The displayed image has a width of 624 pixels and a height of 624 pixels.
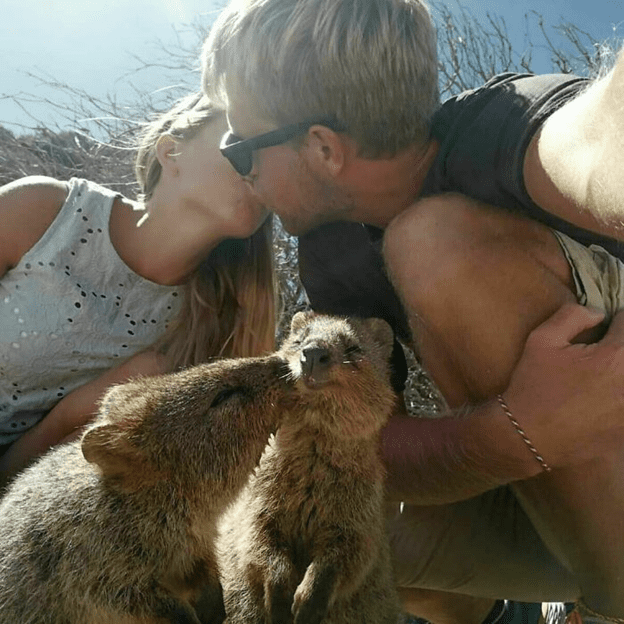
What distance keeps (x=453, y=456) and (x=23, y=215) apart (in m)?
2.53

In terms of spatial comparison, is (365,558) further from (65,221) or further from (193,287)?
(65,221)

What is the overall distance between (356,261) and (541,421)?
4.39ft

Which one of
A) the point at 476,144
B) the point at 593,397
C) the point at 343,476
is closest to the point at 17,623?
the point at 343,476

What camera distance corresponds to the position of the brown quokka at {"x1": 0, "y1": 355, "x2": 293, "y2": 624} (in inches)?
104

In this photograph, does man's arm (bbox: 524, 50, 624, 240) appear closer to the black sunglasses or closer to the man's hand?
the man's hand

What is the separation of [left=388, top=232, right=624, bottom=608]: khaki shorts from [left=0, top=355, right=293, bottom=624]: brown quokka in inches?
61.6

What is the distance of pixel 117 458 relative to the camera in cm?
269

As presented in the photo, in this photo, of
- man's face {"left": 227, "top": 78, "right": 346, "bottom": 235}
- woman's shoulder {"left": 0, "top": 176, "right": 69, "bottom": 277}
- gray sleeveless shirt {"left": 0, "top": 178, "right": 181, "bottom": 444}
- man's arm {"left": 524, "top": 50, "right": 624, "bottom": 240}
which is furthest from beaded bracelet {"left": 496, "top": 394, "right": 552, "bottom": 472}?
woman's shoulder {"left": 0, "top": 176, "right": 69, "bottom": 277}

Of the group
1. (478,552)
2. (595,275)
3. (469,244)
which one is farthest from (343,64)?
(478,552)

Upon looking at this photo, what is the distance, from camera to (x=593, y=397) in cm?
293

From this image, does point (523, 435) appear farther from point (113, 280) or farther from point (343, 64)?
point (113, 280)

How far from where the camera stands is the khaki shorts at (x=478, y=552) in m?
3.80

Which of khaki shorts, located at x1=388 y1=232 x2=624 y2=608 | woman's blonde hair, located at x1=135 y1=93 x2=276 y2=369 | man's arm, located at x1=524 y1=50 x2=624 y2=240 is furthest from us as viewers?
woman's blonde hair, located at x1=135 y1=93 x2=276 y2=369

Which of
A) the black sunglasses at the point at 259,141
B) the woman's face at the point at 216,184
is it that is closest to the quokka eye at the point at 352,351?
the black sunglasses at the point at 259,141
